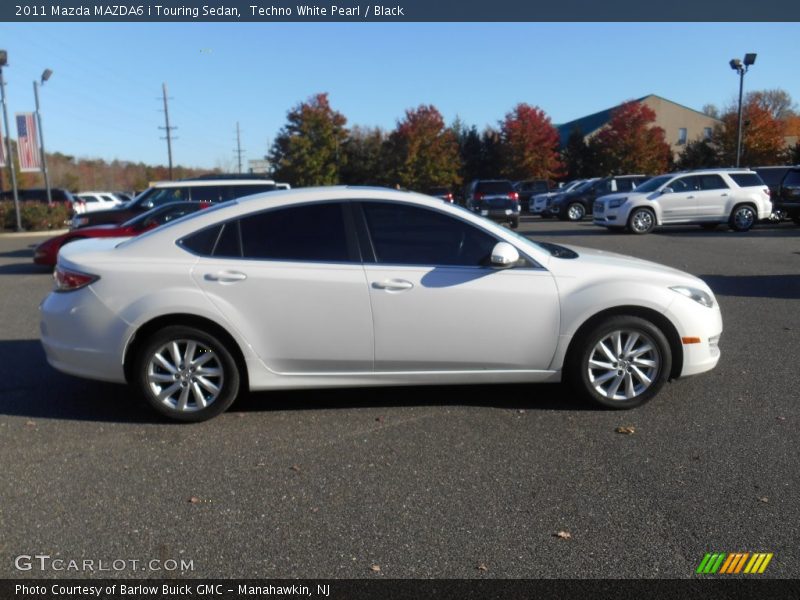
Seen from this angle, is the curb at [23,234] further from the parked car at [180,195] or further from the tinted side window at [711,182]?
the tinted side window at [711,182]

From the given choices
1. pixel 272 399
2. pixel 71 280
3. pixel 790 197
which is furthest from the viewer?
pixel 790 197

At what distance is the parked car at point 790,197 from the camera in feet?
75.1

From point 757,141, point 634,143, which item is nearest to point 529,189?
point 634,143

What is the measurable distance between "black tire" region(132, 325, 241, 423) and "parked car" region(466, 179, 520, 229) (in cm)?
2071

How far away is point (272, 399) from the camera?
5773mm

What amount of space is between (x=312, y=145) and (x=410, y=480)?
154ft

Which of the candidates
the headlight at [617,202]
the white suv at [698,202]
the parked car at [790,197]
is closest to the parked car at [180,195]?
the headlight at [617,202]

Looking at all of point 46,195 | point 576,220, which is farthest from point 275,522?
point 46,195

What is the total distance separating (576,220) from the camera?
3173 centimetres

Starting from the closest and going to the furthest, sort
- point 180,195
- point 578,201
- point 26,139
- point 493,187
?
point 180,195, point 493,187, point 26,139, point 578,201

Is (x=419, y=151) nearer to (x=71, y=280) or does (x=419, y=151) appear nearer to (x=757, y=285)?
(x=757, y=285)

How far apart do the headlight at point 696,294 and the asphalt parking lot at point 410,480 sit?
2.41 feet

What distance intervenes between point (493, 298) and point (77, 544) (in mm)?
3019

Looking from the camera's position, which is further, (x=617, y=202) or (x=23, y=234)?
(x=23, y=234)
